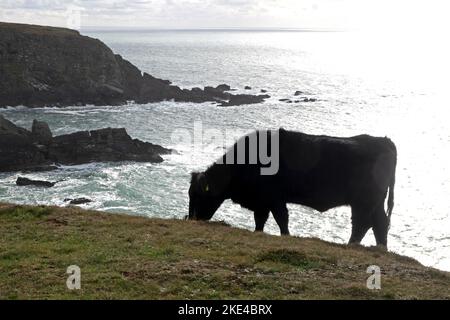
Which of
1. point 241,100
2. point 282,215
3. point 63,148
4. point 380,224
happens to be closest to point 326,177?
point 282,215

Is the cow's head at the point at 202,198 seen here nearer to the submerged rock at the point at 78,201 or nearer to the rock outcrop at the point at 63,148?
the submerged rock at the point at 78,201

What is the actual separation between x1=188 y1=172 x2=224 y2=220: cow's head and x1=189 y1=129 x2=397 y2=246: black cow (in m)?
1.10

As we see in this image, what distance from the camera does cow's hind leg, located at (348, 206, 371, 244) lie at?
16.0m

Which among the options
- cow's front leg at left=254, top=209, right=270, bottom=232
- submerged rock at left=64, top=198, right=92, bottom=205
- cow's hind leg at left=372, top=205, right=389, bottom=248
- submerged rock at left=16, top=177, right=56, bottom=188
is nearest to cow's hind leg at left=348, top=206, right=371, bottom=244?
cow's hind leg at left=372, top=205, right=389, bottom=248

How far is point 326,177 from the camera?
51.8 ft

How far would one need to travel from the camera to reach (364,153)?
15891mm

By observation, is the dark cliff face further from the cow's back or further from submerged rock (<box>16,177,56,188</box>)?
the cow's back

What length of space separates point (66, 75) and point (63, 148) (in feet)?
140

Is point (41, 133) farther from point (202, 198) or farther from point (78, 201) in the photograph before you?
point (202, 198)

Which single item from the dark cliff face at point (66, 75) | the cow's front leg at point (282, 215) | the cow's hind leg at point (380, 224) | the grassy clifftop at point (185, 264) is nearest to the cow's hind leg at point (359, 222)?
the cow's hind leg at point (380, 224)

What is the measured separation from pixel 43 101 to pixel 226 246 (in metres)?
83.1

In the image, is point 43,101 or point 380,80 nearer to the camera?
point 43,101

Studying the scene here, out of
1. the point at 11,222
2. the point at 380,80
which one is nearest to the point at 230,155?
the point at 11,222
